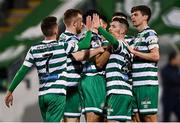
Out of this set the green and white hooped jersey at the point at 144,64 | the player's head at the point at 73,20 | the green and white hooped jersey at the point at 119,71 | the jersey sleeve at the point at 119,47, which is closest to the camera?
the jersey sleeve at the point at 119,47

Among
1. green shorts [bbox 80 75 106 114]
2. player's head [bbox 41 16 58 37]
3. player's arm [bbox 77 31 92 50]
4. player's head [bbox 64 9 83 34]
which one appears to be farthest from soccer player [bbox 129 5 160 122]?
player's head [bbox 41 16 58 37]

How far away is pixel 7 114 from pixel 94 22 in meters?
6.89

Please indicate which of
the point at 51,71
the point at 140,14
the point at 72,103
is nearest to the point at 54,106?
the point at 51,71

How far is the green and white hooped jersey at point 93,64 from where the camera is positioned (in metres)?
11.2

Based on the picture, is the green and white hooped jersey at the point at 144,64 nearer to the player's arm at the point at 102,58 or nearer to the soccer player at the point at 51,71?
the player's arm at the point at 102,58

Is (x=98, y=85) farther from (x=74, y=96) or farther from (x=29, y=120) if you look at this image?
(x=29, y=120)

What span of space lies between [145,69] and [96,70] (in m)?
0.66

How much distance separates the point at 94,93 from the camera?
1124 centimetres

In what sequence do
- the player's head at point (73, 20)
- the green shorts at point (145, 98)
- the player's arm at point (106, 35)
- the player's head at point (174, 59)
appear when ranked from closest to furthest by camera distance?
the player's arm at point (106, 35)
the green shorts at point (145, 98)
the player's head at point (73, 20)
the player's head at point (174, 59)

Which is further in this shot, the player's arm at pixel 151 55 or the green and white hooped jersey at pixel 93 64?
the green and white hooped jersey at pixel 93 64

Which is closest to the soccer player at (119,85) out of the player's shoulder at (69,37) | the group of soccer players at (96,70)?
the group of soccer players at (96,70)

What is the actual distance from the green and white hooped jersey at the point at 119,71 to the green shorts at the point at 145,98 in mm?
193

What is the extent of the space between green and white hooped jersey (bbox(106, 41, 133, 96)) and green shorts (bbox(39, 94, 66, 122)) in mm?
667

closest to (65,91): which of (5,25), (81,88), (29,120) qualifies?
(81,88)
